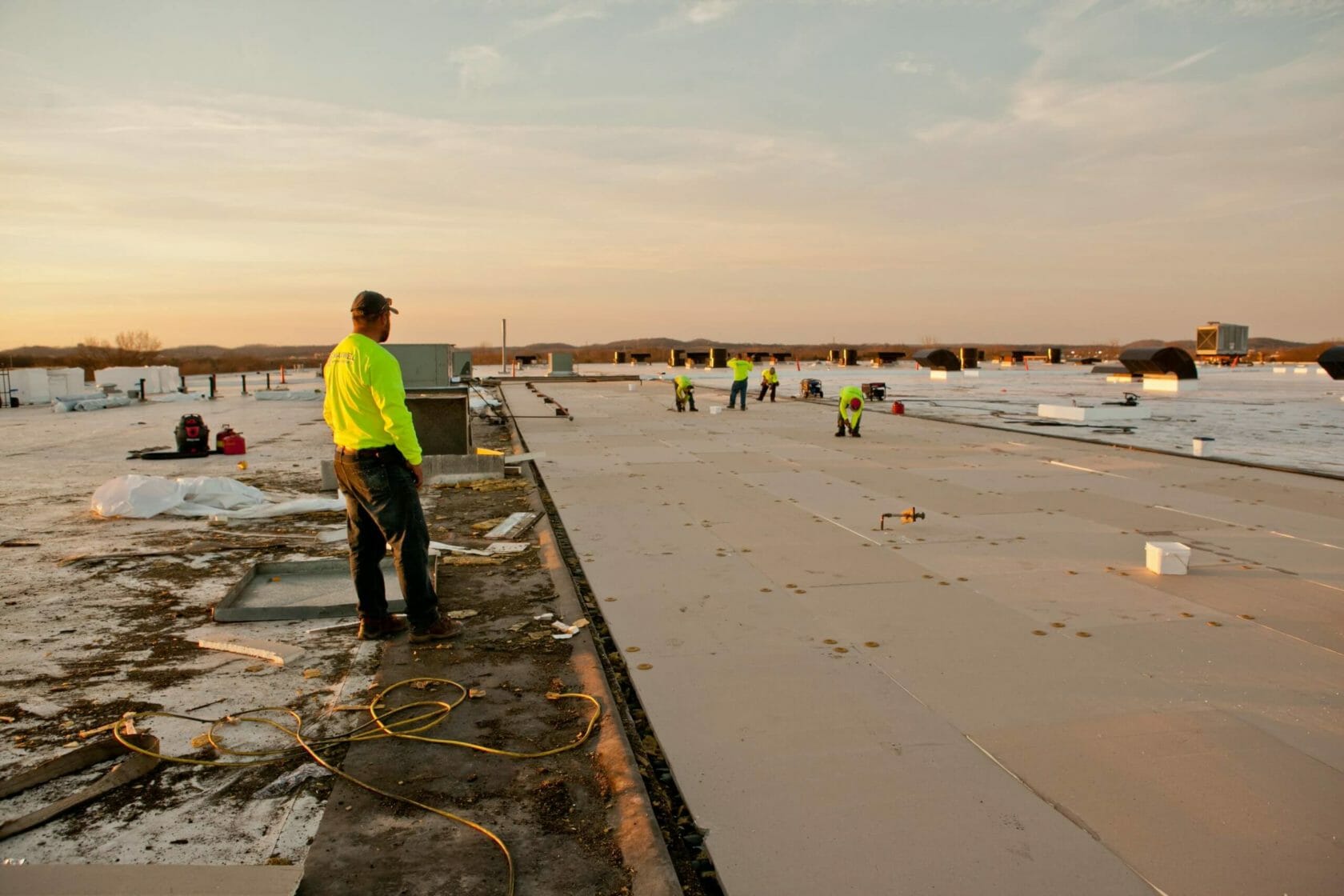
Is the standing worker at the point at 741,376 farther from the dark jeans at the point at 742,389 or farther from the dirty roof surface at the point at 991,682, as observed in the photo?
the dirty roof surface at the point at 991,682

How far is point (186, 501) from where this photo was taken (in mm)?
8984

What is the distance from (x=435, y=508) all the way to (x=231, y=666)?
4612 mm

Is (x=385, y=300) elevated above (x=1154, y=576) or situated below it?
above

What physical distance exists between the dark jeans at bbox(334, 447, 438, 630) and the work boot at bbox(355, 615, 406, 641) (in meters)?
0.03

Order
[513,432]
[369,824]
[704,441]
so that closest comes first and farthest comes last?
1. [369,824]
2. [704,441]
3. [513,432]

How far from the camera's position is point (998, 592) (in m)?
5.79

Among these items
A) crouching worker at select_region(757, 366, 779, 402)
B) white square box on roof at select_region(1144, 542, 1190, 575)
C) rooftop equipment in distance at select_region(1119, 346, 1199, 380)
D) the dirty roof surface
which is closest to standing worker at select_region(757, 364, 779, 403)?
crouching worker at select_region(757, 366, 779, 402)

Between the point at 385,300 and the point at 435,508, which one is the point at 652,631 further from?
the point at 435,508

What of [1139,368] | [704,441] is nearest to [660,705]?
[704,441]

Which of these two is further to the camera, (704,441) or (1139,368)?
(1139,368)

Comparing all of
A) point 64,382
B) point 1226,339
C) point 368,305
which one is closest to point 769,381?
point 368,305

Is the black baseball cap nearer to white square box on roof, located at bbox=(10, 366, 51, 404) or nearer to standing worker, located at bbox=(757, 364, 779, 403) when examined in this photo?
standing worker, located at bbox=(757, 364, 779, 403)

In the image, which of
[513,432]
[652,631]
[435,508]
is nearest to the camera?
[652,631]

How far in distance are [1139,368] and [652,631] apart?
35.0 metres
